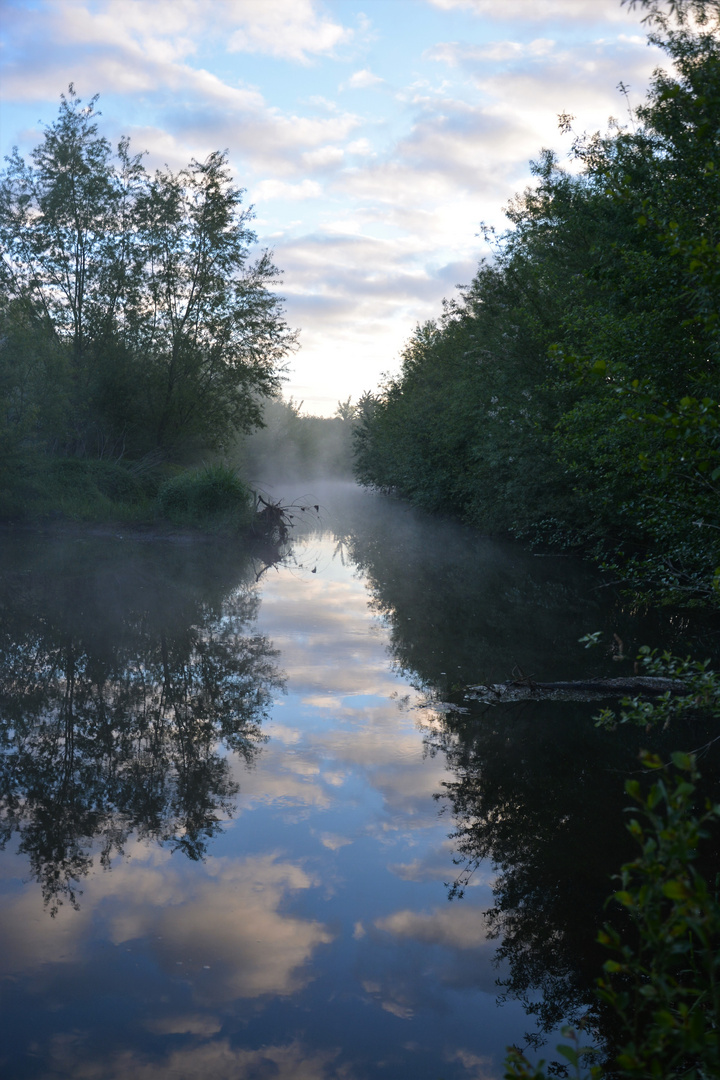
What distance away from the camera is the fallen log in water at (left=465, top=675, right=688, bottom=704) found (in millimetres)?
8711

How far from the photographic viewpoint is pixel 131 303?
29.2 m

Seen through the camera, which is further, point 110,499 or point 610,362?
point 110,499

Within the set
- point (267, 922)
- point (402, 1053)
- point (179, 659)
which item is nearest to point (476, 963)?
point (402, 1053)

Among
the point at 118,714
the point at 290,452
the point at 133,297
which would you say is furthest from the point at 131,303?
the point at 290,452

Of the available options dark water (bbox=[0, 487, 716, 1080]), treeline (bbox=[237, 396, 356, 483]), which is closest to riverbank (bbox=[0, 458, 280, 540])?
dark water (bbox=[0, 487, 716, 1080])

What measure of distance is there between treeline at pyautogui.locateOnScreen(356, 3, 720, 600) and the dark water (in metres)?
2.07

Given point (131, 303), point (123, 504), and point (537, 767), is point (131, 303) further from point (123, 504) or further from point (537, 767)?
point (537, 767)

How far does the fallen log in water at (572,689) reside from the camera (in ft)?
28.6

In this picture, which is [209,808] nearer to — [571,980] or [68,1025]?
[68,1025]

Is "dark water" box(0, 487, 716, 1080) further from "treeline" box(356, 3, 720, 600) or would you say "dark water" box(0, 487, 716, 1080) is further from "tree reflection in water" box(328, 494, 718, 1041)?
"treeline" box(356, 3, 720, 600)

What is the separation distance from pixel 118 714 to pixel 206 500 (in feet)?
58.1

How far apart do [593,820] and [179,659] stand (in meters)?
5.72

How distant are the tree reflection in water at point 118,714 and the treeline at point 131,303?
14501 mm

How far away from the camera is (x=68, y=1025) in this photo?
3541 millimetres
